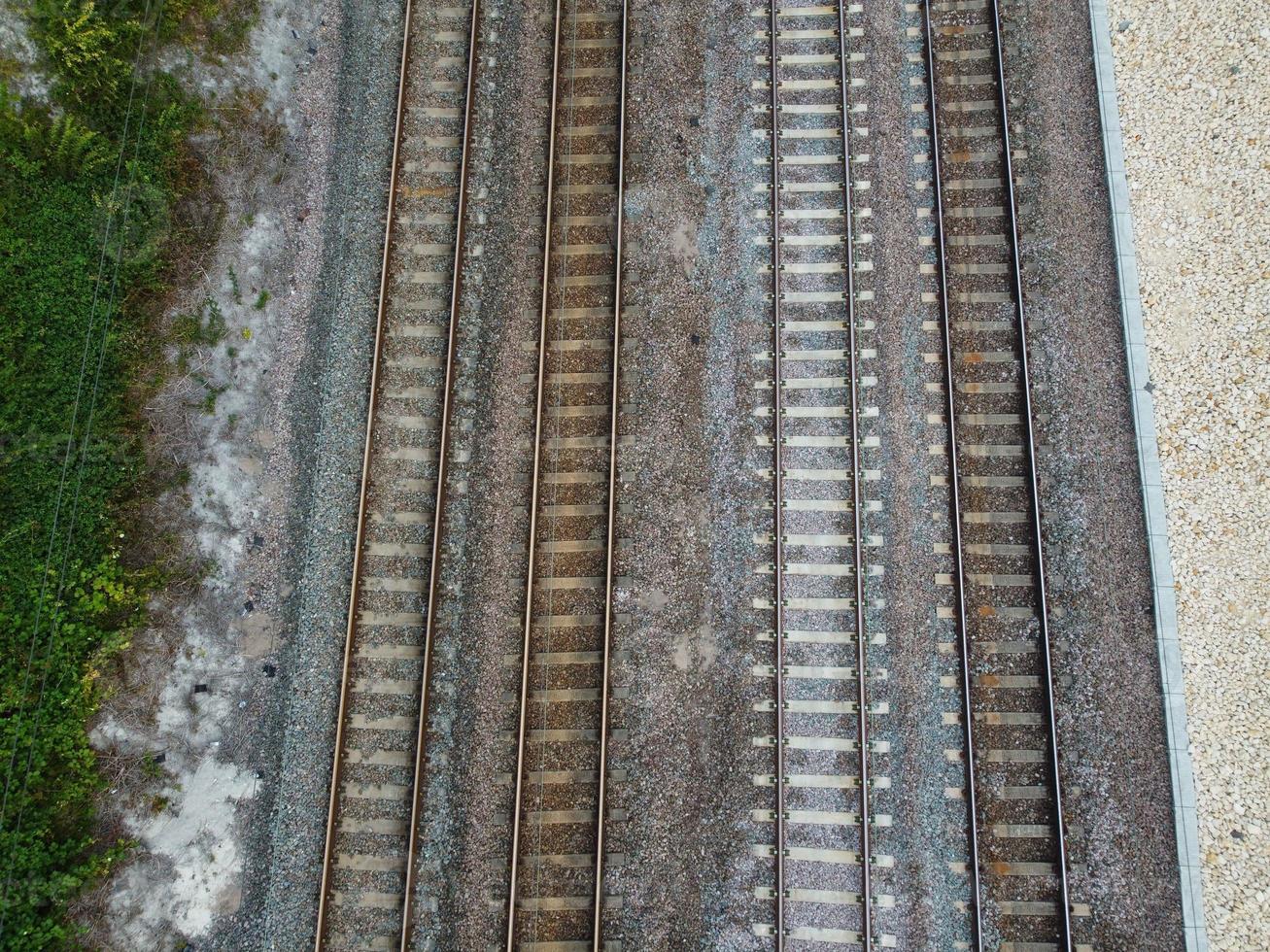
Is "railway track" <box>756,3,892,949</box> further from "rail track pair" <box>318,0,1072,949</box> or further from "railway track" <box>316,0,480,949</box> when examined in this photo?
"railway track" <box>316,0,480,949</box>

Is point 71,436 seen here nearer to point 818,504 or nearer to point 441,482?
point 441,482

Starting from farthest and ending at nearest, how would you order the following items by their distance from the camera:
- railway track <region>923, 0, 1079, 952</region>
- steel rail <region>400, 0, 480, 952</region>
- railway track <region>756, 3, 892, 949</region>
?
steel rail <region>400, 0, 480, 952</region> < railway track <region>756, 3, 892, 949</region> < railway track <region>923, 0, 1079, 952</region>

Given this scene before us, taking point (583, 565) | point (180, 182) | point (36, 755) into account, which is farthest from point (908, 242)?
point (36, 755)

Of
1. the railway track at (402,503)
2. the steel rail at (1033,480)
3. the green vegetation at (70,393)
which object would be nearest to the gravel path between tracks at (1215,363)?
the steel rail at (1033,480)

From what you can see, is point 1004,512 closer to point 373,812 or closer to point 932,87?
point 932,87

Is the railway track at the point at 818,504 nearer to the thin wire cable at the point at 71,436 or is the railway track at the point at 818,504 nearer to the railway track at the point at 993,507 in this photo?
the railway track at the point at 993,507

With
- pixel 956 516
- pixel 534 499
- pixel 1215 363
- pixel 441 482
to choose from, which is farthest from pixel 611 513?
pixel 1215 363

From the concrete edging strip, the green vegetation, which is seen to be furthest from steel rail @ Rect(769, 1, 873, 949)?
the green vegetation
